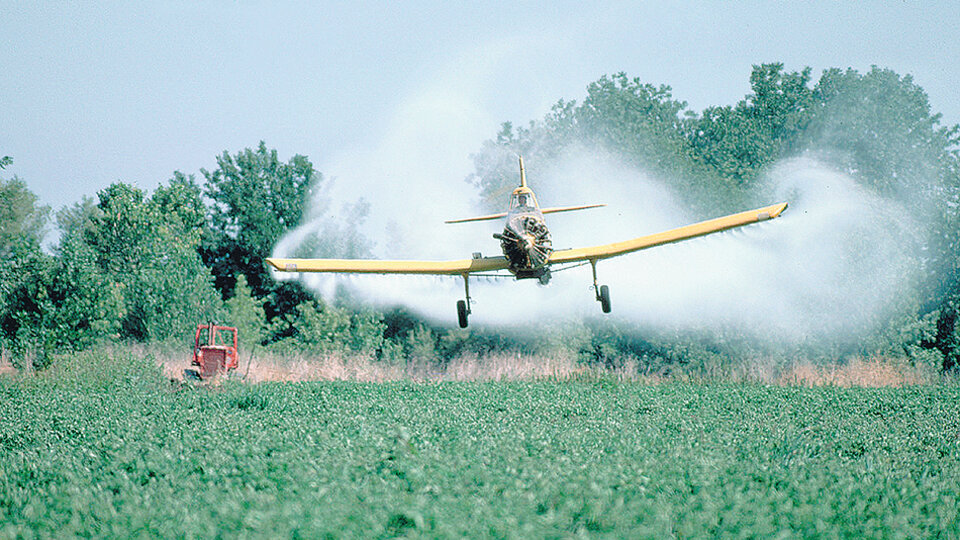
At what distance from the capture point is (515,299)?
40.4m

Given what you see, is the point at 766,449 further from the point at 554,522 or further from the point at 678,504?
the point at 554,522

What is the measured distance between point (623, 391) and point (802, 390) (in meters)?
5.06

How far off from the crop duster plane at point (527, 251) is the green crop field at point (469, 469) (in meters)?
2.79

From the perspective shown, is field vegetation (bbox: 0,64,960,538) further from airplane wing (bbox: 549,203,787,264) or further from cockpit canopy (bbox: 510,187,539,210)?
cockpit canopy (bbox: 510,187,539,210)

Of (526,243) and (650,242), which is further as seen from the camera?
(650,242)

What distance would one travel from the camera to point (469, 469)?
981 centimetres

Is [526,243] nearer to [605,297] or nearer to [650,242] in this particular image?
[605,297]

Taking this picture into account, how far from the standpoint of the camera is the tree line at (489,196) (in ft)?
110

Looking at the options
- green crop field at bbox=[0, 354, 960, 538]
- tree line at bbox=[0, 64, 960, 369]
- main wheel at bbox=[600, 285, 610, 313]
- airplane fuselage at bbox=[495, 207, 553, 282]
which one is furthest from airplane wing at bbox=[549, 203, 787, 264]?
tree line at bbox=[0, 64, 960, 369]

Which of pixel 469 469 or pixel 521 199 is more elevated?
pixel 521 199

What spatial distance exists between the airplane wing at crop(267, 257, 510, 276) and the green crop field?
2.79 meters

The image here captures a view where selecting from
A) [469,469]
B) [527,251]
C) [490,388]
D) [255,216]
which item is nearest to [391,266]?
[527,251]

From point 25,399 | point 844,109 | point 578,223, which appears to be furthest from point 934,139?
point 25,399

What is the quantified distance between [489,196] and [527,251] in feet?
54.9
